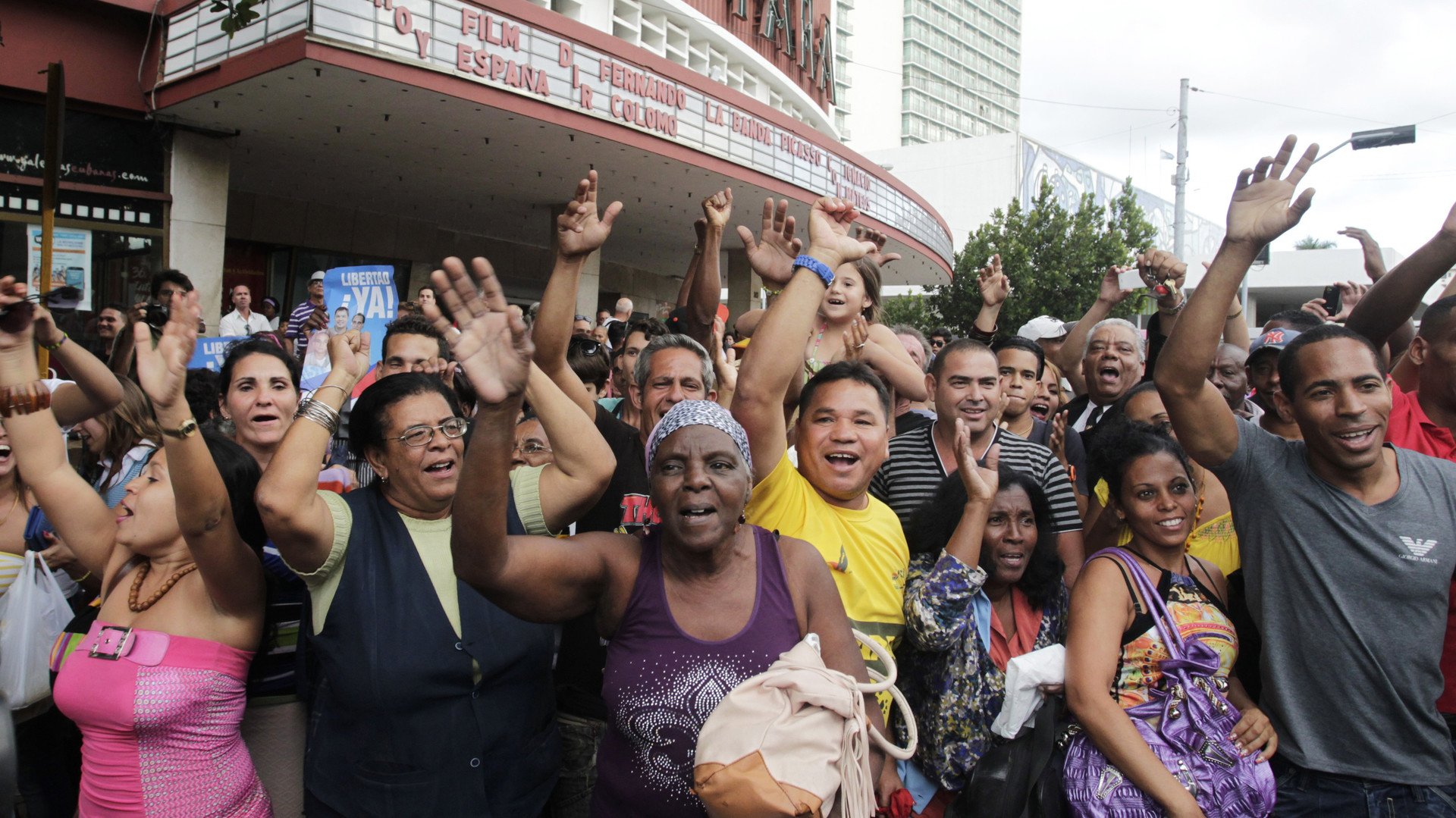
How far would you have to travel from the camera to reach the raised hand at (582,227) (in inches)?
104

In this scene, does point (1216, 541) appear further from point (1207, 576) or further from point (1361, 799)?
point (1361, 799)

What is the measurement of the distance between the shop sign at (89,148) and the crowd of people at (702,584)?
29.1 ft

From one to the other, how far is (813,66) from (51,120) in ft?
65.4

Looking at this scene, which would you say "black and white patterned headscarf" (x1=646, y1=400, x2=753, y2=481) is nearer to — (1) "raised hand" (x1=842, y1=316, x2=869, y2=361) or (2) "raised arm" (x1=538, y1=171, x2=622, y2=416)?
(2) "raised arm" (x1=538, y1=171, x2=622, y2=416)

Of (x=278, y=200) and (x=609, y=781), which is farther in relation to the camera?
(x=278, y=200)

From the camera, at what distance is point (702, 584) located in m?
2.02

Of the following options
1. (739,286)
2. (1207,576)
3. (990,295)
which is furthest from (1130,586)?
(739,286)

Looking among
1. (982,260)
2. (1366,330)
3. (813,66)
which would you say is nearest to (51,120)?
(1366,330)

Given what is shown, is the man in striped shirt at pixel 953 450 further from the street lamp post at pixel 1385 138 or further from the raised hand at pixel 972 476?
the street lamp post at pixel 1385 138

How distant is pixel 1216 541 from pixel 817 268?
1.76m

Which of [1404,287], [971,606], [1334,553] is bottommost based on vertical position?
[971,606]

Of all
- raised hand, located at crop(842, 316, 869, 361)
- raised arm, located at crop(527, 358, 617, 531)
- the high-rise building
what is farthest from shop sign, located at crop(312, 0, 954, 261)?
the high-rise building

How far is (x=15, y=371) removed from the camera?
2.56 m

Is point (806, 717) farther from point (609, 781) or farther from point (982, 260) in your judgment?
point (982, 260)
